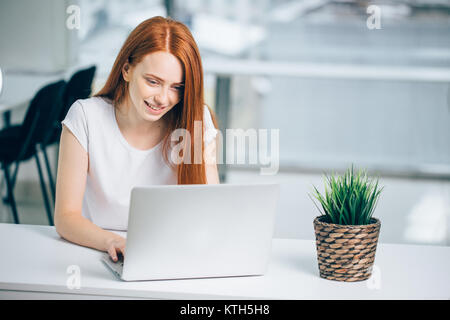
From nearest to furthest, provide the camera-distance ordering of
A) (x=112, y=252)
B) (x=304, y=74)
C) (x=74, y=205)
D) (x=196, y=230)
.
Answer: (x=196, y=230) < (x=112, y=252) < (x=74, y=205) < (x=304, y=74)

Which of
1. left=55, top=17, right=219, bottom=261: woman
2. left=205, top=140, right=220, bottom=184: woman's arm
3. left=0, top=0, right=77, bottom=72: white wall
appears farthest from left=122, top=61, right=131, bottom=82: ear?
left=0, top=0, right=77, bottom=72: white wall

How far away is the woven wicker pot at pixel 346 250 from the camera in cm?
105

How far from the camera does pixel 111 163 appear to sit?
60.2 inches

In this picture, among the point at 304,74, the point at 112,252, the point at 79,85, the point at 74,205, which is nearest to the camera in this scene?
the point at 112,252

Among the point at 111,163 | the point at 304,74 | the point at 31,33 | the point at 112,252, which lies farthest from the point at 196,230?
the point at 31,33

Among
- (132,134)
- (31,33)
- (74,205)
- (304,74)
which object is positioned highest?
(31,33)

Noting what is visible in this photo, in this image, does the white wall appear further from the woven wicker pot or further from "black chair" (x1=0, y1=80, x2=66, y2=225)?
the woven wicker pot

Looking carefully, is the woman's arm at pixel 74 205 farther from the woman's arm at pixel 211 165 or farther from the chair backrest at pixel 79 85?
the chair backrest at pixel 79 85

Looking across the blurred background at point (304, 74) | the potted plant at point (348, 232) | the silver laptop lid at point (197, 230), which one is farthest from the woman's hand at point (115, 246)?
the blurred background at point (304, 74)

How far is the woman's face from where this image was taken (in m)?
1.37

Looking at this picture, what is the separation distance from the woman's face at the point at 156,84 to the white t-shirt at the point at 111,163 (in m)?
0.13

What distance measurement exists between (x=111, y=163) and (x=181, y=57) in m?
0.36

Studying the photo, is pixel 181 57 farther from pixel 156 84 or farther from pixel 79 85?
pixel 79 85
